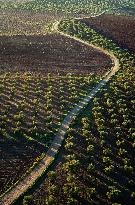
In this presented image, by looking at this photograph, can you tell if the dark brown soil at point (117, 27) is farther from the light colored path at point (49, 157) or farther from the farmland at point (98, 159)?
the farmland at point (98, 159)

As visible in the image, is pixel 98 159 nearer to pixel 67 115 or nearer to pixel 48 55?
pixel 67 115

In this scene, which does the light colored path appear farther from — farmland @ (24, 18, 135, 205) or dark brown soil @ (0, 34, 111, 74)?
dark brown soil @ (0, 34, 111, 74)

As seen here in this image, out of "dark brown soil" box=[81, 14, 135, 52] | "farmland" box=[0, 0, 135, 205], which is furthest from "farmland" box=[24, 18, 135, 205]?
"dark brown soil" box=[81, 14, 135, 52]

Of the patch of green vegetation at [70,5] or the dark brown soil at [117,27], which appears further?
the patch of green vegetation at [70,5]

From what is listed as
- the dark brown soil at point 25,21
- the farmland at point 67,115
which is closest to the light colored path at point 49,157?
the farmland at point 67,115

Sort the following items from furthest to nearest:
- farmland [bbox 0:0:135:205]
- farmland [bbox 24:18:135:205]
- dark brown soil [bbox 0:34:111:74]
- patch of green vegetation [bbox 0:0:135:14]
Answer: patch of green vegetation [bbox 0:0:135:14] → dark brown soil [bbox 0:34:111:74] → farmland [bbox 0:0:135:205] → farmland [bbox 24:18:135:205]

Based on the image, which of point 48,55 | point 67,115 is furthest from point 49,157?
point 48,55

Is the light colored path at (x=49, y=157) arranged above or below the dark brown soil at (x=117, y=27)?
below

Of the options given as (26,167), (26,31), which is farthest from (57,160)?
(26,31)
